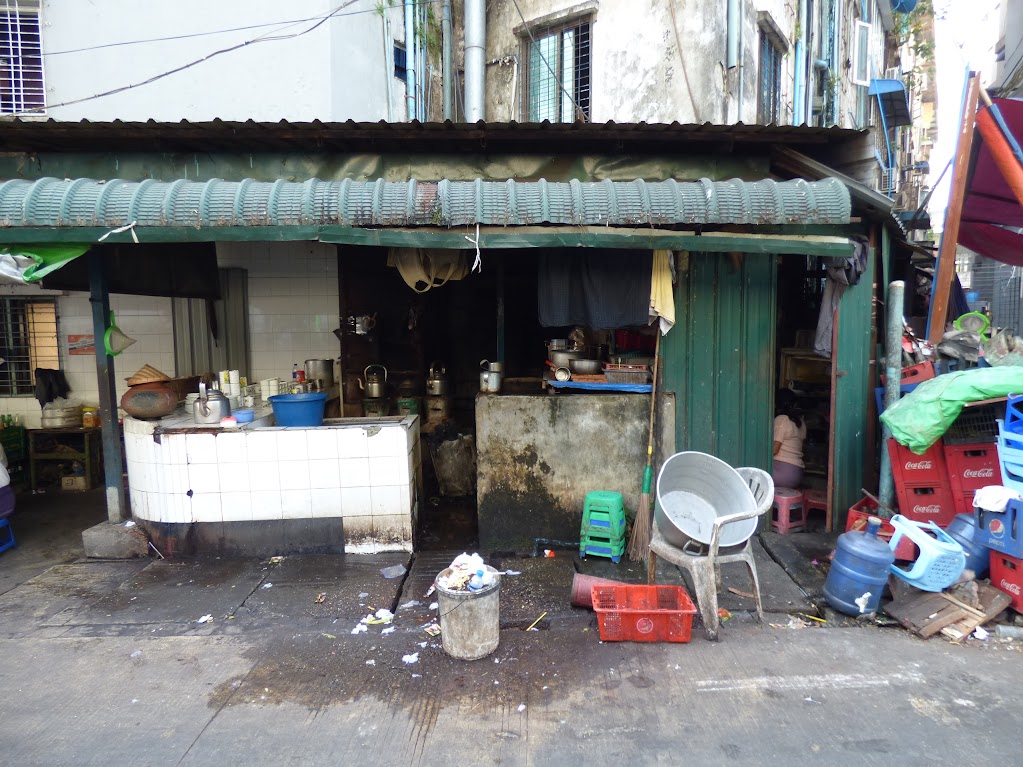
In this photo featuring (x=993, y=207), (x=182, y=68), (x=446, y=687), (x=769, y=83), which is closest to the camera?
(x=446, y=687)

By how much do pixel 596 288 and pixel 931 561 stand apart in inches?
142

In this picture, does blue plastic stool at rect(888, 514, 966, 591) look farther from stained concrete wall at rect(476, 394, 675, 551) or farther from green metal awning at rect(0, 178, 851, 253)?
green metal awning at rect(0, 178, 851, 253)

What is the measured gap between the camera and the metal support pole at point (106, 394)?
5832 millimetres

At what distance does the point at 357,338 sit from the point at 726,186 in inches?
221

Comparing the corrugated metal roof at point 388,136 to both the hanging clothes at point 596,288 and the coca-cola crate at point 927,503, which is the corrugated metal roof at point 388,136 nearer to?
the hanging clothes at point 596,288

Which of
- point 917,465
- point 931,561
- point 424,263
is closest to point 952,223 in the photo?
point 917,465

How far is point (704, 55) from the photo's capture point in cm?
876

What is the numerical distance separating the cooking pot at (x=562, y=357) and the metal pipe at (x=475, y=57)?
595 centimetres

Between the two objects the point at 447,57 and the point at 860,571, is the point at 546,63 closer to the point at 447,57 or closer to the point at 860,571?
the point at 447,57

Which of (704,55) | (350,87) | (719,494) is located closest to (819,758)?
(719,494)

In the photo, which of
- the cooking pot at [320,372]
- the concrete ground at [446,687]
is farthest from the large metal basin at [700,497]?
the cooking pot at [320,372]

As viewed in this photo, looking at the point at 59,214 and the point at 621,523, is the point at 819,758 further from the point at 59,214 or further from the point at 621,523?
the point at 59,214

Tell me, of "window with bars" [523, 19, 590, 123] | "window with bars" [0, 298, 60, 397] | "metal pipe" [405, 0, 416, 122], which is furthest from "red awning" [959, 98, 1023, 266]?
"window with bars" [0, 298, 60, 397]

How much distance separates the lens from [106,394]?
5.98 metres
